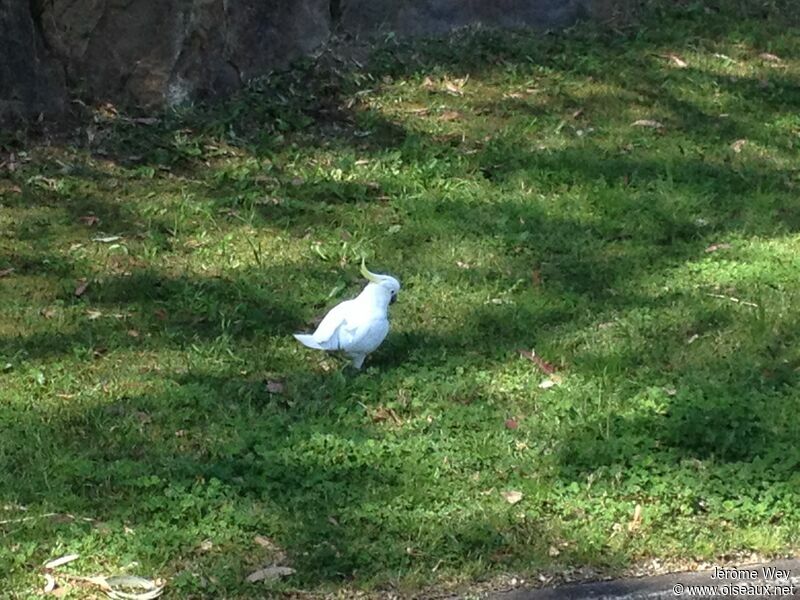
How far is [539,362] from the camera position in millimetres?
5734

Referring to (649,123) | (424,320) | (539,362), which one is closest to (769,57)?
(649,123)

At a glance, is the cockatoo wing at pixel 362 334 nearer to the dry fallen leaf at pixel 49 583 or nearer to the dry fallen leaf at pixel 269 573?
the dry fallen leaf at pixel 269 573

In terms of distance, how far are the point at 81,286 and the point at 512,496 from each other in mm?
2830

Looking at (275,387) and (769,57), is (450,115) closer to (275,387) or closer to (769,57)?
(769,57)

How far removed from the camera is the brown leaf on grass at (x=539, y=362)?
18.6 ft

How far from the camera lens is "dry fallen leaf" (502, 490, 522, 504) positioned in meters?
4.67

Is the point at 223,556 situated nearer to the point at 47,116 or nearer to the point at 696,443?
the point at 696,443

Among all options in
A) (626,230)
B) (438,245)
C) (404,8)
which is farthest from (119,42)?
(626,230)

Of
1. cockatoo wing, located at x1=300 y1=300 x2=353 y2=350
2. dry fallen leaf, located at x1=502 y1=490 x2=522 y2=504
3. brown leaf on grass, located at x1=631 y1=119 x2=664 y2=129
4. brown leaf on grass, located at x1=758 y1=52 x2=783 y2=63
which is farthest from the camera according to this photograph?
brown leaf on grass, located at x1=758 y1=52 x2=783 y2=63

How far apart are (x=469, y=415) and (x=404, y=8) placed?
5.08m

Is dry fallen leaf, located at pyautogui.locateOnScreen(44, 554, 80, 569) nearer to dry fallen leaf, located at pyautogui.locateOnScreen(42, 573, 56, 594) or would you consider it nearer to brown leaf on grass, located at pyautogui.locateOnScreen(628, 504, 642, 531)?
dry fallen leaf, located at pyautogui.locateOnScreen(42, 573, 56, 594)

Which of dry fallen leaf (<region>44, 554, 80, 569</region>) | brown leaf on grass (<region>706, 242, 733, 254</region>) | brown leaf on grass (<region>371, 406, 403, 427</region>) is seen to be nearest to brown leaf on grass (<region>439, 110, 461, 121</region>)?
brown leaf on grass (<region>706, 242, 733, 254</region>)

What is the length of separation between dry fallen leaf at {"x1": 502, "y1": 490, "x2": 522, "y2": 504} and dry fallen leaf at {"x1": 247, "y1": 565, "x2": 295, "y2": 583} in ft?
2.92

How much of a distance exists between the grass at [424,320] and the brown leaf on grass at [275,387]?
0.02 m
